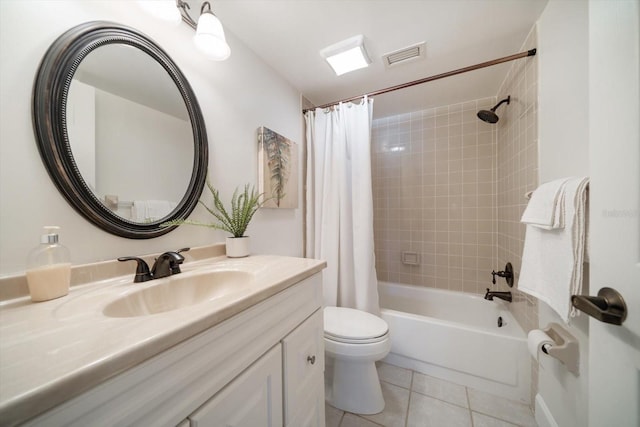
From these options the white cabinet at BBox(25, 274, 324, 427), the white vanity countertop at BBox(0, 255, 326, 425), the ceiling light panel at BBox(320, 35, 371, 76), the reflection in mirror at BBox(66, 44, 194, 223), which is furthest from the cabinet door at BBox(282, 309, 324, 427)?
the ceiling light panel at BBox(320, 35, 371, 76)

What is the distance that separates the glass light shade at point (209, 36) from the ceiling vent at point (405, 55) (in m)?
1.01

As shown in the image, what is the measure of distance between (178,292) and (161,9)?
1.03m

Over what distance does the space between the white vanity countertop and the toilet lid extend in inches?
29.5

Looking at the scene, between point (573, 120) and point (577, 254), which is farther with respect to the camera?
point (573, 120)

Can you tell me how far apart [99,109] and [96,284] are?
0.57 meters

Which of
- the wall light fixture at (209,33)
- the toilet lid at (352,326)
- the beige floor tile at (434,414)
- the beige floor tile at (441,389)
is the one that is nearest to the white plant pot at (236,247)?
the toilet lid at (352,326)

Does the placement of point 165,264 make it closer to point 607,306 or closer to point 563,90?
point 607,306

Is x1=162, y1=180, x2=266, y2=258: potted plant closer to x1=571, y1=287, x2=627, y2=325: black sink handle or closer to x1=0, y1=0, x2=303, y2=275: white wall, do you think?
x1=0, y1=0, x2=303, y2=275: white wall

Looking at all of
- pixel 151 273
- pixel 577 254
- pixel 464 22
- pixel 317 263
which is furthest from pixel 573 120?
pixel 151 273

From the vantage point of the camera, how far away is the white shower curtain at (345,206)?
1.56 meters

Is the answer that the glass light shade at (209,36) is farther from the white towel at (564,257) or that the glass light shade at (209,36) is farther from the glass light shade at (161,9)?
the white towel at (564,257)

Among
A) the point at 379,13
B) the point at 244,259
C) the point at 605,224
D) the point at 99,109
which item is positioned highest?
the point at 379,13

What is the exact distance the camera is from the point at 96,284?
664mm

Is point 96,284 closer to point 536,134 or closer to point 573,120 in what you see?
point 573,120
